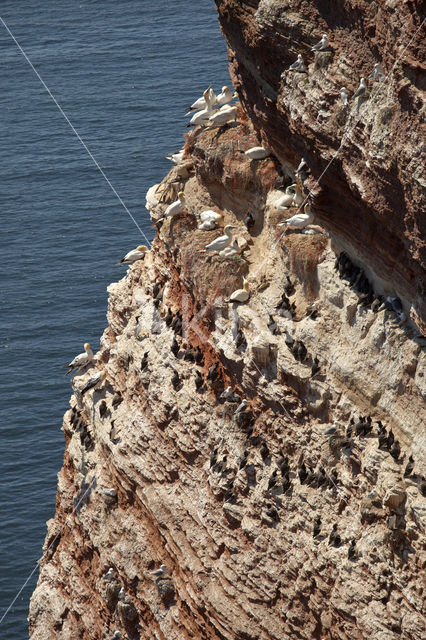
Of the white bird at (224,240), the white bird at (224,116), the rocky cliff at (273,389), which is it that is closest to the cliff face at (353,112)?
the rocky cliff at (273,389)

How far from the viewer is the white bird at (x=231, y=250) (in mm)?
35219

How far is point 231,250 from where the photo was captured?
35219 mm

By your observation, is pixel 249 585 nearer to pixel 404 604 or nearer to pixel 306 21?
pixel 404 604

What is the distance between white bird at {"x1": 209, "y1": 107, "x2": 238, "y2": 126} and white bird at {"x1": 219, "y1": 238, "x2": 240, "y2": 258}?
4546mm

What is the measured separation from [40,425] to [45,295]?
34.3ft

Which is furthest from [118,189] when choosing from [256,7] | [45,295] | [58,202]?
[256,7]

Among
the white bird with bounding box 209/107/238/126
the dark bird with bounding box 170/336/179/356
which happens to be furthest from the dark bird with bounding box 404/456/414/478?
the white bird with bounding box 209/107/238/126

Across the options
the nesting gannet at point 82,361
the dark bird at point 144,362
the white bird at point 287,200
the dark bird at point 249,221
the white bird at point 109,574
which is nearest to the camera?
the white bird at point 287,200

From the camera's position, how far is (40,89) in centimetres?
8700

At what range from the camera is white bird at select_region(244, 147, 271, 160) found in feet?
115

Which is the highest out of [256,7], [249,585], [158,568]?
[256,7]

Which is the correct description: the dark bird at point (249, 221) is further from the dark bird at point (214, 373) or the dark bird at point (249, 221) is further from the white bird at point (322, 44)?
the white bird at point (322, 44)

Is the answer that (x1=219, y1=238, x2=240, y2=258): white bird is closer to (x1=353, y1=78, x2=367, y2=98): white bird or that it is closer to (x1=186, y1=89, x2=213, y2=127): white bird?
(x1=186, y1=89, x2=213, y2=127): white bird

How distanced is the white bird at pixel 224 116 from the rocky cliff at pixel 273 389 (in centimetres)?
38
